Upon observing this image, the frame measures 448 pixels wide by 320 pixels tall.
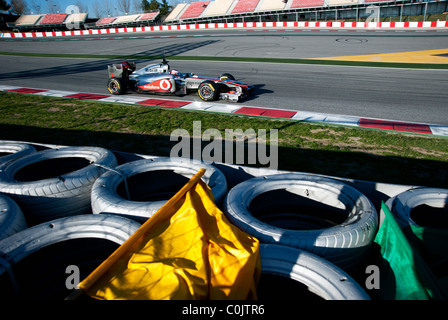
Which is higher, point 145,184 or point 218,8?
point 218,8

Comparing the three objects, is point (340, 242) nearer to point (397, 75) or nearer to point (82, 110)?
point (82, 110)

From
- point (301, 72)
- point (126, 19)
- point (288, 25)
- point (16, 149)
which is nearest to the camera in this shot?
point (16, 149)

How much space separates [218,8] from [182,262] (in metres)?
42.4

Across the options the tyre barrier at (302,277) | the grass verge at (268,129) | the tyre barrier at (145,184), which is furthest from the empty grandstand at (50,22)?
the tyre barrier at (302,277)

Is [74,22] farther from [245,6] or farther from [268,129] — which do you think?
[268,129]

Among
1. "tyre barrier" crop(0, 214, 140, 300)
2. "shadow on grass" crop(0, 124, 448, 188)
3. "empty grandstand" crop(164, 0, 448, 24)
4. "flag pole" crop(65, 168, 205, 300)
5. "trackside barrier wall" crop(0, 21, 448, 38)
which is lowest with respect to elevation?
"shadow on grass" crop(0, 124, 448, 188)

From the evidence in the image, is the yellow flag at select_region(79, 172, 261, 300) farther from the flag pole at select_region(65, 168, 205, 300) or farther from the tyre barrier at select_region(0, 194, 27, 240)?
the tyre barrier at select_region(0, 194, 27, 240)

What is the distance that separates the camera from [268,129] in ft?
24.9

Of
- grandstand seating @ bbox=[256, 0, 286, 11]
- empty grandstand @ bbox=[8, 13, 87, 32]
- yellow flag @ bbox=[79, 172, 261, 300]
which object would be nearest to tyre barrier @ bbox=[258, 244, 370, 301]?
yellow flag @ bbox=[79, 172, 261, 300]

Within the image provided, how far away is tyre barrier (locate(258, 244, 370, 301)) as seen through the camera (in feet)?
7.07

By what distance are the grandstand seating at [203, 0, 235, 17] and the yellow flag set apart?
130ft

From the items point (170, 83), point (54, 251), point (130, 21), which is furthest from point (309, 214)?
point (130, 21)

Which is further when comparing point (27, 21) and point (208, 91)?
point (27, 21)
